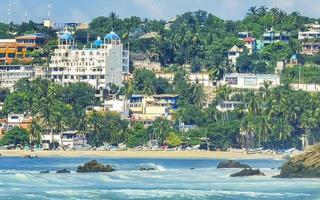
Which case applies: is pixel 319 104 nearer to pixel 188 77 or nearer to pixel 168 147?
pixel 168 147

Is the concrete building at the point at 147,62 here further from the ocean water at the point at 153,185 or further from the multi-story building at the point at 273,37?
Answer: the ocean water at the point at 153,185

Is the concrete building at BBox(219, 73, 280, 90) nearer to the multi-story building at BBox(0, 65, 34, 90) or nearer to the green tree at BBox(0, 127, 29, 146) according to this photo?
the multi-story building at BBox(0, 65, 34, 90)

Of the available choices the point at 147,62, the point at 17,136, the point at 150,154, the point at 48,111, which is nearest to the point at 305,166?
the point at 150,154

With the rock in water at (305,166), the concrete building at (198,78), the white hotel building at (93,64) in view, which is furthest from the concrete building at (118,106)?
the rock in water at (305,166)

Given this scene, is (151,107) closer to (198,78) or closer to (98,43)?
(198,78)

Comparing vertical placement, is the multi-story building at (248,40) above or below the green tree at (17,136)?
above

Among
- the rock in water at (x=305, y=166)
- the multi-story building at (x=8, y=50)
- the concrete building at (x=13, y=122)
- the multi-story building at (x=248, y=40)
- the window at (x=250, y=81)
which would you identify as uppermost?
the multi-story building at (x=248, y=40)

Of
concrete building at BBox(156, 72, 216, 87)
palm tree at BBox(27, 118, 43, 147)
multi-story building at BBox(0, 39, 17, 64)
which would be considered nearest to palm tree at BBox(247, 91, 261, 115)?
palm tree at BBox(27, 118, 43, 147)
